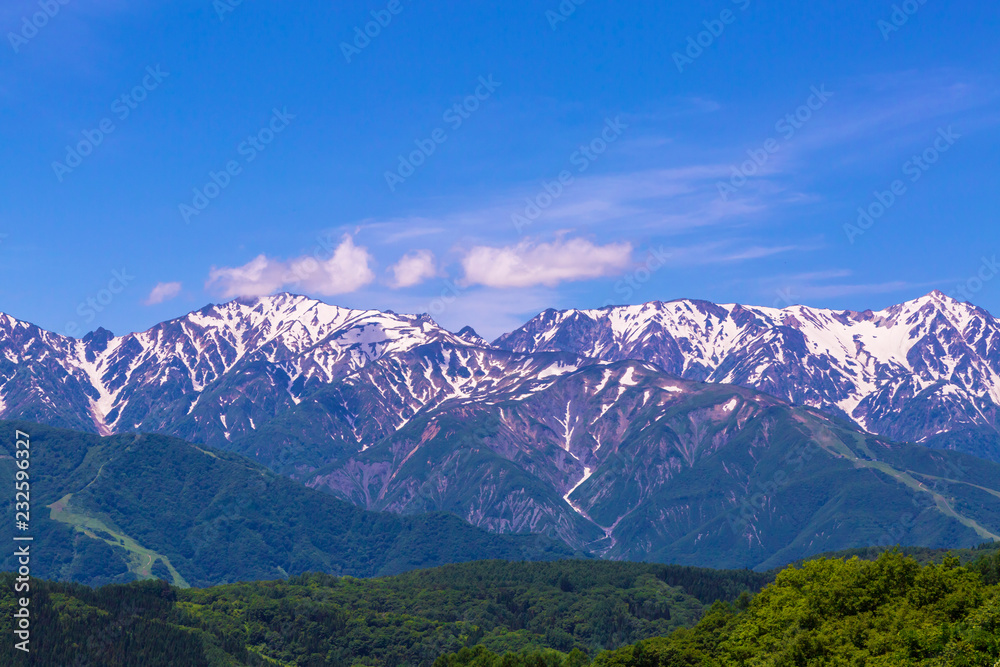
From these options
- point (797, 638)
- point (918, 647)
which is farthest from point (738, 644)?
point (918, 647)

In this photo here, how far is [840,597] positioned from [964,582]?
623 inches

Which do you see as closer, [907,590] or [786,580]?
[907,590]

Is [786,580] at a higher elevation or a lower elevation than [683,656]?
higher

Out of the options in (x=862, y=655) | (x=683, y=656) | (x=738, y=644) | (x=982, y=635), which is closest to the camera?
(x=982, y=635)

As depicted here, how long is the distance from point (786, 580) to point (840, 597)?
2008 centimetres

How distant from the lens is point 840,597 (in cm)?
15275

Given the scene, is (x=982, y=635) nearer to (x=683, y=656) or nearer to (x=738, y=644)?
(x=738, y=644)

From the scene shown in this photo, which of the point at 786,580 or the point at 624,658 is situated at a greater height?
the point at 786,580

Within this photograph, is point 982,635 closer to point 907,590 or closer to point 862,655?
point 862,655

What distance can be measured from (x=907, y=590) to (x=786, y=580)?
22.9 metres

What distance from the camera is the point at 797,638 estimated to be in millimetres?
139375

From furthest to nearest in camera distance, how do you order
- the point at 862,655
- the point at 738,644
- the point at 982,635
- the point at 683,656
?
the point at 683,656
the point at 738,644
the point at 862,655
the point at 982,635

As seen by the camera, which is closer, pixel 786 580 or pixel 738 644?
pixel 738 644

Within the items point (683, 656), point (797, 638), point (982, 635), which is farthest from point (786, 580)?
point (982, 635)
